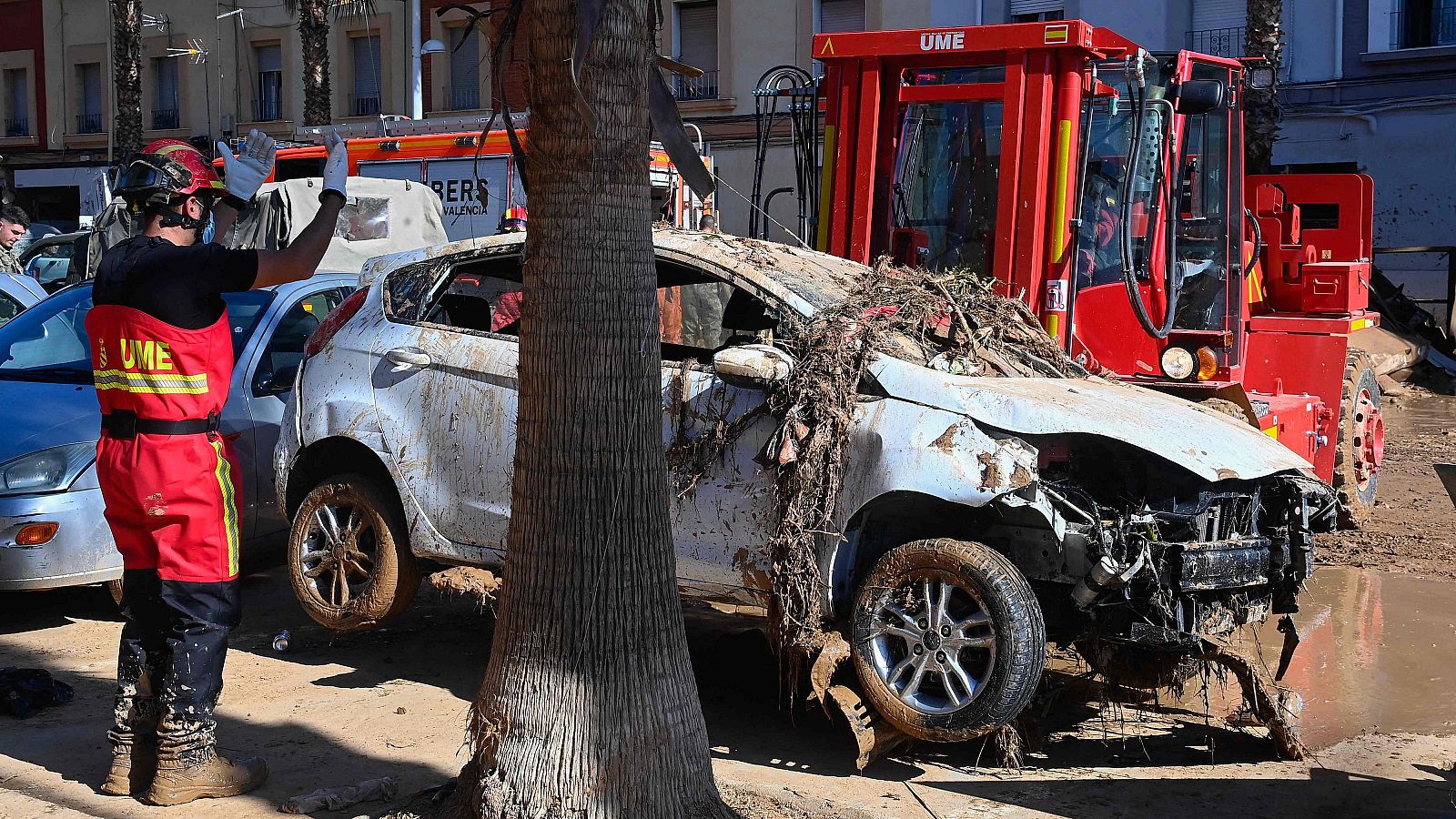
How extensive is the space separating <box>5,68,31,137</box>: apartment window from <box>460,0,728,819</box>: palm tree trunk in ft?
122

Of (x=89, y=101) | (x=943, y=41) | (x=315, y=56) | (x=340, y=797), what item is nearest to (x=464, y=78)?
→ (x=315, y=56)

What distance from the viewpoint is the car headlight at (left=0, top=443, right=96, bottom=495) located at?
21.4ft

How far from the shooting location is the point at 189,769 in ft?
15.5

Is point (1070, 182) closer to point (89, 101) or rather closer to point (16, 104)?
point (89, 101)

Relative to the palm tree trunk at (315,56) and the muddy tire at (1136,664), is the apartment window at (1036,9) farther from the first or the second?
the muddy tire at (1136,664)

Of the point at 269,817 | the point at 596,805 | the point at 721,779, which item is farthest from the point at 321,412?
the point at 596,805

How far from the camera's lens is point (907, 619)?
4957mm

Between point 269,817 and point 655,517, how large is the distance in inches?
71.2

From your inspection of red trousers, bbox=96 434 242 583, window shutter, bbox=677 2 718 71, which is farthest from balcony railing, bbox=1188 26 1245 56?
red trousers, bbox=96 434 242 583

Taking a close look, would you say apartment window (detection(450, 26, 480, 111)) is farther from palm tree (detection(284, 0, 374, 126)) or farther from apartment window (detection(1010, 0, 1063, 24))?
apartment window (detection(1010, 0, 1063, 24))

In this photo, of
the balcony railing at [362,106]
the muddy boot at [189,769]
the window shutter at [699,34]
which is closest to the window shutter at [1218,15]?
the window shutter at [699,34]

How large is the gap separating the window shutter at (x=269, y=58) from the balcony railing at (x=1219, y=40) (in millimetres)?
20331

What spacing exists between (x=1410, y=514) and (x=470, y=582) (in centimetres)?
722

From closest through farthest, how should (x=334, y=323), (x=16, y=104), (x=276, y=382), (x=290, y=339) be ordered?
1. (x=334, y=323)
2. (x=276, y=382)
3. (x=290, y=339)
4. (x=16, y=104)
